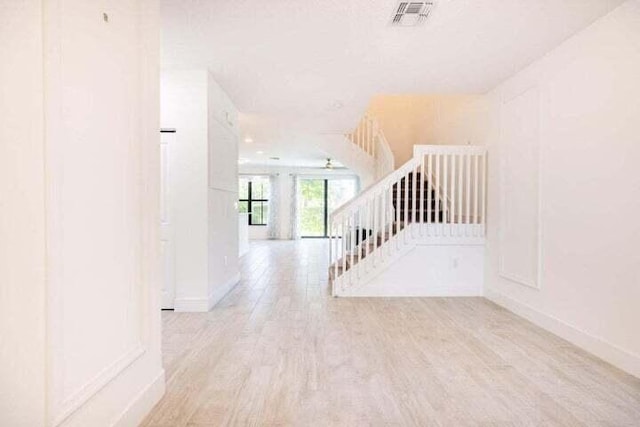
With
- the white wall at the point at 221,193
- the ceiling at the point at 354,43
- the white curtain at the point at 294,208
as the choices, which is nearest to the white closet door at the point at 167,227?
the white wall at the point at 221,193

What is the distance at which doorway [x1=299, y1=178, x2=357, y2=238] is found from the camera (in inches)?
534

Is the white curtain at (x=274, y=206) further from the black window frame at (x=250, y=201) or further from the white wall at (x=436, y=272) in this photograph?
the white wall at (x=436, y=272)

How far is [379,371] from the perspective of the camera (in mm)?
2504

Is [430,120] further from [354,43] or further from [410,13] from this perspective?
[410,13]

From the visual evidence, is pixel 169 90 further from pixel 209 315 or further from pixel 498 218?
pixel 498 218

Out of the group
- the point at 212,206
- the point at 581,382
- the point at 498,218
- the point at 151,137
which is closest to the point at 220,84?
the point at 212,206

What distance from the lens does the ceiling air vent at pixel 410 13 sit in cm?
261

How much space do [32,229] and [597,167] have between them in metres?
3.45

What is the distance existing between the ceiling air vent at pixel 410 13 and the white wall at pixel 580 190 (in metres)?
1.34

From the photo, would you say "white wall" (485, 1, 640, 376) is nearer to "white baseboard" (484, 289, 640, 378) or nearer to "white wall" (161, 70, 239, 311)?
"white baseboard" (484, 289, 640, 378)

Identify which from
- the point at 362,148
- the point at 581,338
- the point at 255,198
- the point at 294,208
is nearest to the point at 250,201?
the point at 255,198

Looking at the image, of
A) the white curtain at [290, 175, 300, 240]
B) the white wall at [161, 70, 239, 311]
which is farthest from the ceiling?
the white curtain at [290, 175, 300, 240]

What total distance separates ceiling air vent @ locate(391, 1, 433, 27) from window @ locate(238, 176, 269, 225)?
430 inches

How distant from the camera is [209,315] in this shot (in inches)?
151
